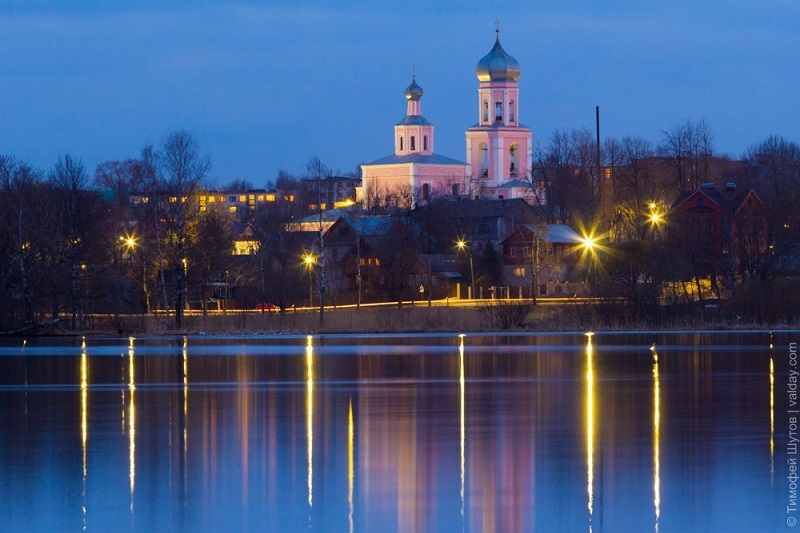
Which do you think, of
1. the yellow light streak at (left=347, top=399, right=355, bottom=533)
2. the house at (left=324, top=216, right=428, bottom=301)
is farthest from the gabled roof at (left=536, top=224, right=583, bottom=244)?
the yellow light streak at (left=347, top=399, right=355, bottom=533)

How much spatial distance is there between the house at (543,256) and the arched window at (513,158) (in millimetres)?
62416

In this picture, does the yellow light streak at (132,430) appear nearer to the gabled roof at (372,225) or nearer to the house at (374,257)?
the house at (374,257)

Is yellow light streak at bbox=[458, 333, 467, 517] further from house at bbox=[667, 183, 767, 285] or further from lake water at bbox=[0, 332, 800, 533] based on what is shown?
house at bbox=[667, 183, 767, 285]

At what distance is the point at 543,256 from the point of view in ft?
283

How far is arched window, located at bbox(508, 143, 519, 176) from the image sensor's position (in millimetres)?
158800

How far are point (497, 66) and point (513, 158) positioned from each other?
1057 cm

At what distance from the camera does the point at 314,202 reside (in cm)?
17750

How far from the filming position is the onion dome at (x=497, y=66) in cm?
15575

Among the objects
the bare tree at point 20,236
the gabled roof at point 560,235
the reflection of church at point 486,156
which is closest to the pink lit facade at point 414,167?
the reflection of church at point 486,156

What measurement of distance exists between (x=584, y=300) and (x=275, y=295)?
69.4 ft

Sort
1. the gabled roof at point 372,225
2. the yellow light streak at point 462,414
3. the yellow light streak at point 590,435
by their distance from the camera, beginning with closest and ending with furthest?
the yellow light streak at point 590,435
the yellow light streak at point 462,414
the gabled roof at point 372,225

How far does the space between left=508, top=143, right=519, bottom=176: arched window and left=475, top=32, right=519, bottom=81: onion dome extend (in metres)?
7.48

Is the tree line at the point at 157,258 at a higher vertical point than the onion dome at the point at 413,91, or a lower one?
lower

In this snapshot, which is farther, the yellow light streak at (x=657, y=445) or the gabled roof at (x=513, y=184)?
the gabled roof at (x=513, y=184)
